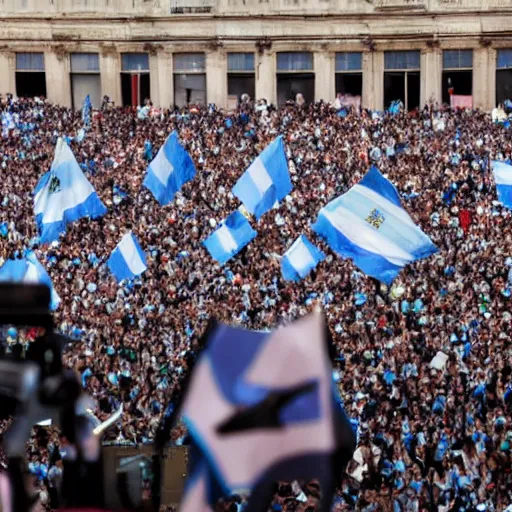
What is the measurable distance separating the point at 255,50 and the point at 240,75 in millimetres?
1033

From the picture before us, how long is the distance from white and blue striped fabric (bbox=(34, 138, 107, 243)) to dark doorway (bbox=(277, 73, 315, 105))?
25957mm

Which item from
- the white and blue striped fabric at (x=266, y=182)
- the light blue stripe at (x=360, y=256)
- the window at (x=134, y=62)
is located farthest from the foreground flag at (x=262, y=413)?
the window at (x=134, y=62)

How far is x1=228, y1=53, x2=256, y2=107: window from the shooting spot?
5169 cm

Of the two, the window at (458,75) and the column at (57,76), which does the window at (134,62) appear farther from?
the window at (458,75)

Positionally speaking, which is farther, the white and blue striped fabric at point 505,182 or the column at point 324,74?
the column at point 324,74

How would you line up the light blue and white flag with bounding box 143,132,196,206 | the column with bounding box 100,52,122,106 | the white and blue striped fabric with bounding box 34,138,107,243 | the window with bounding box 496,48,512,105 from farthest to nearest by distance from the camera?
the column with bounding box 100,52,122,106
the window with bounding box 496,48,512,105
the light blue and white flag with bounding box 143,132,196,206
the white and blue striped fabric with bounding box 34,138,107,243

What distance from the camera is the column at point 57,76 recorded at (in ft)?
170

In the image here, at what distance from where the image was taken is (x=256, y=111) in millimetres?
42719

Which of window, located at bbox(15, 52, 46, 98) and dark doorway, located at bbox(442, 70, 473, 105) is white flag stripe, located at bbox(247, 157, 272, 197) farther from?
window, located at bbox(15, 52, 46, 98)

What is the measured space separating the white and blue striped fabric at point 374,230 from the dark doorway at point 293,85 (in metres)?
30.5

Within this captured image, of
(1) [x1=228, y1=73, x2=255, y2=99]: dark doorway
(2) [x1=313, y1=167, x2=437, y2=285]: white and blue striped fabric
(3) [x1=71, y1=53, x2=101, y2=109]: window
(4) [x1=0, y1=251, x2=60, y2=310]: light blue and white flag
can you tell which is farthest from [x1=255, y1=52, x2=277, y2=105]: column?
(2) [x1=313, y1=167, x2=437, y2=285]: white and blue striped fabric

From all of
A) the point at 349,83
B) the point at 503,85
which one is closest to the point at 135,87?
the point at 349,83

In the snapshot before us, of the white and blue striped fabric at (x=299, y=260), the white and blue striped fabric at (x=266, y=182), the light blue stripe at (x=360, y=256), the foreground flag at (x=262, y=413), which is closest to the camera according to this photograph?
the foreground flag at (x=262, y=413)

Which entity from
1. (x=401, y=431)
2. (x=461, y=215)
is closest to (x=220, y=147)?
(x=461, y=215)
